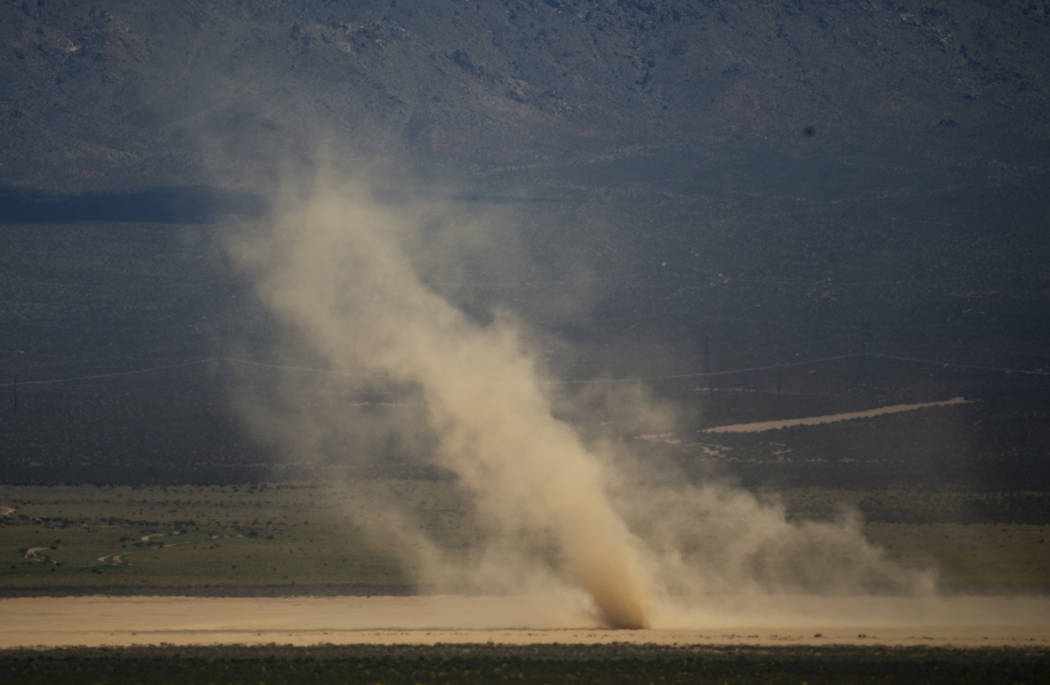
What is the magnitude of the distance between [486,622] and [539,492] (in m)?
6.43

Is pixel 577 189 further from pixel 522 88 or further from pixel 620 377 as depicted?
pixel 620 377

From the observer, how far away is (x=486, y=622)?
39.9 meters

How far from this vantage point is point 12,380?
3354 inches

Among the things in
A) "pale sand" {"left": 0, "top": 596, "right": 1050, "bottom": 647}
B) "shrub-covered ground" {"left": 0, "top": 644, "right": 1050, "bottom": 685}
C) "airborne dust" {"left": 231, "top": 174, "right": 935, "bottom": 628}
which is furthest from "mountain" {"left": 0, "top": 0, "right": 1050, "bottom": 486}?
"shrub-covered ground" {"left": 0, "top": 644, "right": 1050, "bottom": 685}

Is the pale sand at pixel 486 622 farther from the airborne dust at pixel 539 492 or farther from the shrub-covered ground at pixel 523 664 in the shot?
the airborne dust at pixel 539 492

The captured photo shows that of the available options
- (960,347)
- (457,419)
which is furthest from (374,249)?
(457,419)

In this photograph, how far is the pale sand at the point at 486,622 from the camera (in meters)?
37.5

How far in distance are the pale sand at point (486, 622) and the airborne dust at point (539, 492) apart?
4.65 ft

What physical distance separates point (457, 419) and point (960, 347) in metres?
47.4

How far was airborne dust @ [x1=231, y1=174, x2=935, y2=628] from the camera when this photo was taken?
141 ft

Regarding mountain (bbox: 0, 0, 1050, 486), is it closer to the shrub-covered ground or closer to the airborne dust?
the airborne dust

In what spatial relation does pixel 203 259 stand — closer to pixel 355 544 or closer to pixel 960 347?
pixel 960 347

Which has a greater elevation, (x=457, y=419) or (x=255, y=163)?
(x=255, y=163)

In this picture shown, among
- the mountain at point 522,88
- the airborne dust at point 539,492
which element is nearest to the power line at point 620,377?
the airborne dust at point 539,492
